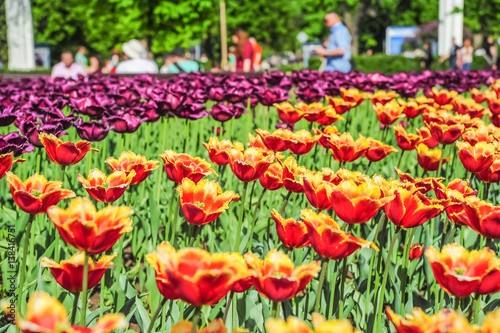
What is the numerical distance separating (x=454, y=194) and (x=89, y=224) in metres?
1.05

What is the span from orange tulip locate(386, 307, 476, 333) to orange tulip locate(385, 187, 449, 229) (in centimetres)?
53

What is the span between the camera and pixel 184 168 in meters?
1.74

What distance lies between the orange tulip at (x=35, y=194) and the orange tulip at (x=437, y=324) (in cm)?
88

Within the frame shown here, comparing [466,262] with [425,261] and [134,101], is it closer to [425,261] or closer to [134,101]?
[425,261]

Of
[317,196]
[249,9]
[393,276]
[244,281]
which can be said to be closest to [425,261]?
[393,276]

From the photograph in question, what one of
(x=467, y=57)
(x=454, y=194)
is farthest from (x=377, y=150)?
(x=467, y=57)

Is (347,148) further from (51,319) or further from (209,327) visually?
(51,319)

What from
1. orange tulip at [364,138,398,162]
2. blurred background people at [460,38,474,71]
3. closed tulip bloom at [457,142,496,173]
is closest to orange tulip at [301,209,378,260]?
closed tulip bloom at [457,142,496,173]

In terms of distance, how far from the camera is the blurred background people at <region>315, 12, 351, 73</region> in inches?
288

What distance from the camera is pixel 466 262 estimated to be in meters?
1.15

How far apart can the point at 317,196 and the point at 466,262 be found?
1.60 ft

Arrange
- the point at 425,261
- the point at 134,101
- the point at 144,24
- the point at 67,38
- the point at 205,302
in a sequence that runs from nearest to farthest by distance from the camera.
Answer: the point at 205,302 → the point at 425,261 → the point at 134,101 → the point at 144,24 → the point at 67,38

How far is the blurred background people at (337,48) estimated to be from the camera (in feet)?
24.0

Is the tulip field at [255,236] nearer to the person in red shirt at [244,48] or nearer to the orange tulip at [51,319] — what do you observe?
the orange tulip at [51,319]
